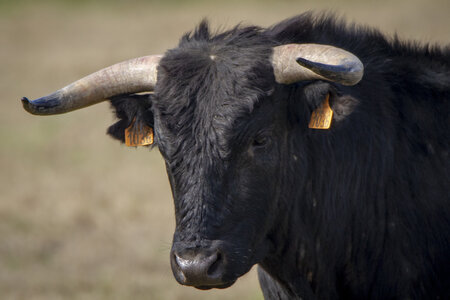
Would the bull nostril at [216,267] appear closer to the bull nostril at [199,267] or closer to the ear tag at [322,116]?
the bull nostril at [199,267]

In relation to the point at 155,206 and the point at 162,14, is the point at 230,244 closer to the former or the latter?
the point at 155,206

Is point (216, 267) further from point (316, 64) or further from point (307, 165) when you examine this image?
point (316, 64)

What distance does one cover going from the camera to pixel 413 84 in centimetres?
468

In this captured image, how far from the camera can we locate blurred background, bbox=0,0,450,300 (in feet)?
26.2

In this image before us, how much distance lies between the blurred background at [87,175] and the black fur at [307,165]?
2.95ft

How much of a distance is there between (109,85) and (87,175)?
761cm

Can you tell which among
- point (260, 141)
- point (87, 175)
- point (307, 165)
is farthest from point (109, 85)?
point (87, 175)

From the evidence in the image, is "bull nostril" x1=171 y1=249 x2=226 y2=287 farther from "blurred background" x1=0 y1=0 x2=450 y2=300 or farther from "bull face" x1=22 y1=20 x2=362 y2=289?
"blurred background" x1=0 y1=0 x2=450 y2=300

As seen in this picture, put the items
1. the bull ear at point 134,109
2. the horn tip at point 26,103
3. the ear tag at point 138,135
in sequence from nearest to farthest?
1. the horn tip at point 26,103
2. the bull ear at point 134,109
3. the ear tag at point 138,135

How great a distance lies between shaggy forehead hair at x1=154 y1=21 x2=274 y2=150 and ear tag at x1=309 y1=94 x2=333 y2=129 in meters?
0.35

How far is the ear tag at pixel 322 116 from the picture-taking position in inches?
164

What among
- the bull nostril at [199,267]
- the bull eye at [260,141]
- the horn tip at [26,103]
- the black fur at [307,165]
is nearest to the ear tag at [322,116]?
the black fur at [307,165]

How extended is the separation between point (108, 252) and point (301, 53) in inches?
218

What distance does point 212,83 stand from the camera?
166 inches
